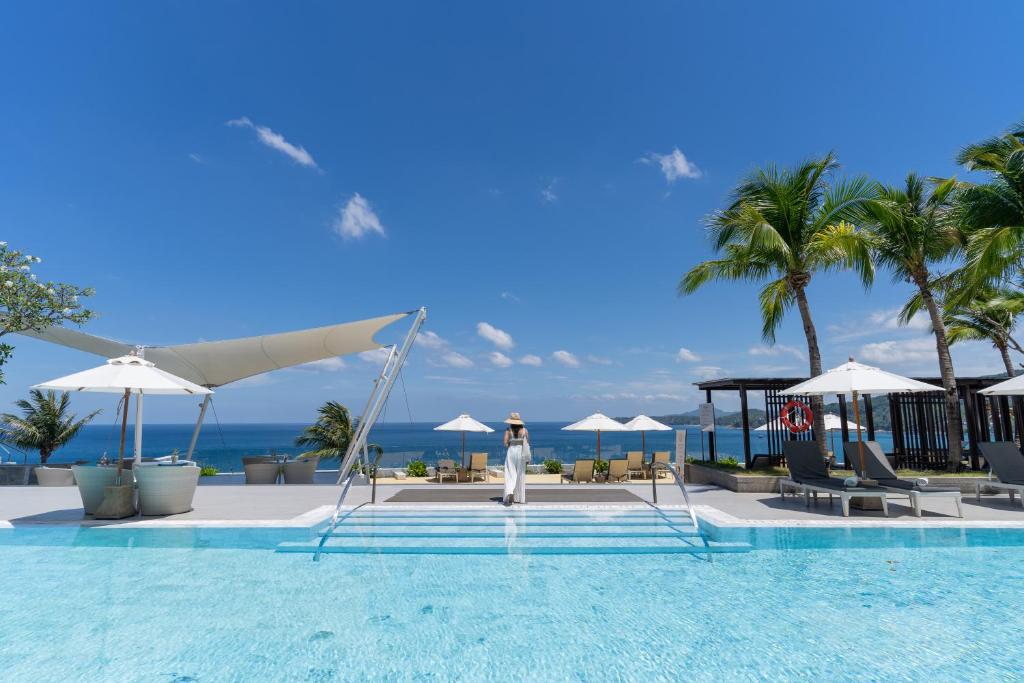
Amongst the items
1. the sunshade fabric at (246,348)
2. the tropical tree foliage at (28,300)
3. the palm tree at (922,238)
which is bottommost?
the sunshade fabric at (246,348)

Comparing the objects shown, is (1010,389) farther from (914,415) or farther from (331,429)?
(331,429)

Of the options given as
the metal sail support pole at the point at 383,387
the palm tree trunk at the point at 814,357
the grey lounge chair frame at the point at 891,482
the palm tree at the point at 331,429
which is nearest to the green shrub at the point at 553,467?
the metal sail support pole at the point at 383,387

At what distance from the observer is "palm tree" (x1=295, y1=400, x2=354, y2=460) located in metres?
24.6

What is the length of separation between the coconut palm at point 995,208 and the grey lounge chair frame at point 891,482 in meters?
4.25

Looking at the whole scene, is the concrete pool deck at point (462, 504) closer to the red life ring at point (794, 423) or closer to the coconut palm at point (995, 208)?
the red life ring at point (794, 423)

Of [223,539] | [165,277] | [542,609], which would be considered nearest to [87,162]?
[165,277]

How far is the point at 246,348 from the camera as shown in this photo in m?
11.9

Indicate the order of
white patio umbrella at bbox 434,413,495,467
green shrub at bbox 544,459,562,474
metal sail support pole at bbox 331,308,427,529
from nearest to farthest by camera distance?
metal sail support pole at bbox 331,308,427,529 < white patio umbrella at bbox 434,413,495,467 < green shrub at bbox 544,459,562,474

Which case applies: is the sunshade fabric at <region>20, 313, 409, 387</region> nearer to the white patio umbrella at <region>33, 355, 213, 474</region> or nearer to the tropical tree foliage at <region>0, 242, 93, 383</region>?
the tropical tree foliage at <region>0, 242, 93, 383</region>

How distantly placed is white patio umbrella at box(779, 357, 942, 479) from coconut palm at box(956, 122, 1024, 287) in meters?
3.29

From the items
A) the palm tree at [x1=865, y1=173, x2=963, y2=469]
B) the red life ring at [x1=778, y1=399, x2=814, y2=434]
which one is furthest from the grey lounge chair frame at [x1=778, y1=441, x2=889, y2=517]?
the palm tree at [x1=865, y1=173, x2=963, y2=469]

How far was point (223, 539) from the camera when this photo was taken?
6.45 metres

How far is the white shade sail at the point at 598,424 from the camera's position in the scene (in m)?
14.3

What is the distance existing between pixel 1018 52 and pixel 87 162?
84.5ft
